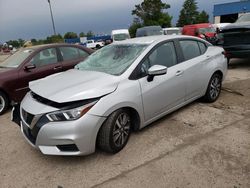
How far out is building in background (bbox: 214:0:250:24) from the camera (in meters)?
37.5

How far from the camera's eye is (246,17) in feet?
31.1

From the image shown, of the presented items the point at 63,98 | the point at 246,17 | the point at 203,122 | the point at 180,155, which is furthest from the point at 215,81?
the point at 246,17

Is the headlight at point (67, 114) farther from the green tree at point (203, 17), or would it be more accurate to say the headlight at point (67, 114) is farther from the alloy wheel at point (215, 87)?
the green tree at point (203, 17)

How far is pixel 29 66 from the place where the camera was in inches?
218

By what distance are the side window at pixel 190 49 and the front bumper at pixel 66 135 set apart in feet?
7.41

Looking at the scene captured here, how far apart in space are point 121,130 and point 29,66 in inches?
128

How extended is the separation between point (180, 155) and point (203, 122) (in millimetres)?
1211

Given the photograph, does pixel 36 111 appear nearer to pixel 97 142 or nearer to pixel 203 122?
pixel 97 142

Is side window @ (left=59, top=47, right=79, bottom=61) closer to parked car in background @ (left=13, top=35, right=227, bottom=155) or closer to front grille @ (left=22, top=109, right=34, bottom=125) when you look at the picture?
parked car in background @ (left=13, top=35, right=227, bottom=155)

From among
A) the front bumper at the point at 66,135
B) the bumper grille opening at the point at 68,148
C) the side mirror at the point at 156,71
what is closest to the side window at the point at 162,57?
the side mirror at the point at 156,71

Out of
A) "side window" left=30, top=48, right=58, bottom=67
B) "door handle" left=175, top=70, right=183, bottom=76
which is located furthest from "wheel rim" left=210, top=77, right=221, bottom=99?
"side window" left=30, top=48, right=58, bottom=67

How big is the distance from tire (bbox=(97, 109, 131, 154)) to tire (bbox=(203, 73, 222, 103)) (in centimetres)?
226

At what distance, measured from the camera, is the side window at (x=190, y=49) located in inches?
176

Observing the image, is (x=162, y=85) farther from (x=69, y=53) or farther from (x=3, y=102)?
(x=3, y=102)
